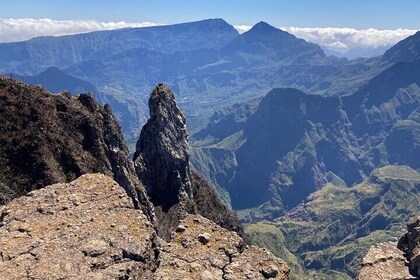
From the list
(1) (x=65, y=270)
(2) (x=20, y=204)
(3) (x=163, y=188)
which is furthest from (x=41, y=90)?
(1) (x=65, y=270)

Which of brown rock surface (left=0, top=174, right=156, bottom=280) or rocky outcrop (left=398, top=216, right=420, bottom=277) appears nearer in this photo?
brown rock surface (left=0, top=174, right=156, bottom=280)

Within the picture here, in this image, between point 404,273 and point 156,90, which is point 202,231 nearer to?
point 404,273

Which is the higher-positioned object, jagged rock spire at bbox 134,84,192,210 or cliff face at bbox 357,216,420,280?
cliff face at bbox 357,216,420,280

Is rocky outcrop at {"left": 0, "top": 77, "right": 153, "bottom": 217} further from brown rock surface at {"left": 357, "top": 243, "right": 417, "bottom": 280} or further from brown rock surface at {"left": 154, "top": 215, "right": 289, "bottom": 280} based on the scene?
brown rock surface at {"left": 357, "top": 243, "right": 417, "bottom": 280}

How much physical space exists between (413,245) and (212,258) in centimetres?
1191

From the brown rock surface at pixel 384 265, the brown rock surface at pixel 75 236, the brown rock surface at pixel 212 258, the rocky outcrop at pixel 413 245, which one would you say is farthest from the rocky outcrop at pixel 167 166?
the brown rock surface at pixel 212 258

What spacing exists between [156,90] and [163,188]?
31.4 meters

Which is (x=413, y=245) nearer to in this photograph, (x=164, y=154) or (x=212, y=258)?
(x=212, y=258)

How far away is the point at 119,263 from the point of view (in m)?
18.1

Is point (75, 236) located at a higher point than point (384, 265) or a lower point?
higher

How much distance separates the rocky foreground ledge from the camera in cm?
1781

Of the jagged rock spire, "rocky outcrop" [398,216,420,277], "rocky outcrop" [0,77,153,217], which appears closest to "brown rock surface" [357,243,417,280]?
"rocky outcrop" [398,216,420,277]

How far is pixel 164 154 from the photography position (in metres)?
116

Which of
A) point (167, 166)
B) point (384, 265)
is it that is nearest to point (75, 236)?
point (384, 265)
